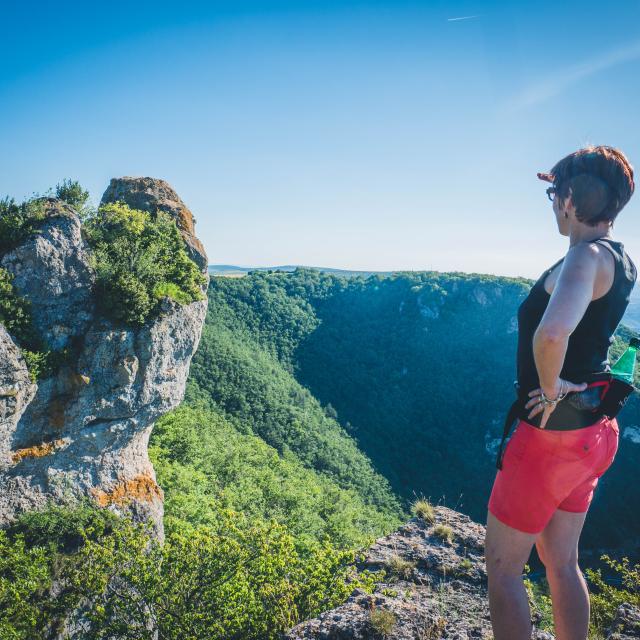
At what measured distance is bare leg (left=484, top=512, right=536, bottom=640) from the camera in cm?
209

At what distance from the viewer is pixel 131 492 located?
12.1 m

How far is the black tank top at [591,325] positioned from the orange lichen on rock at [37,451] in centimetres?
1213

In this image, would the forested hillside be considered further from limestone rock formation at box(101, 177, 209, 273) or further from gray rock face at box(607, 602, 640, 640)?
gray rock face at box(607, 602, 640, 640)

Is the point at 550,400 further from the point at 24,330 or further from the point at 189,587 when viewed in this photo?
the point at 24,330

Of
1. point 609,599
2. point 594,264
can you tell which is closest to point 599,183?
point 594,264

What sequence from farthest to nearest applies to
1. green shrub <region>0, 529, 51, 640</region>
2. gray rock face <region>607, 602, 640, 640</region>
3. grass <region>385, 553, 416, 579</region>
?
green shrub <region>0, 529, 51, 640</region>
grass <region>385, 553, 416, 579</region>
gray rock face <region>607, 602, 640, 640</region>

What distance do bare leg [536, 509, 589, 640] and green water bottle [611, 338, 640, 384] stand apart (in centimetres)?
82

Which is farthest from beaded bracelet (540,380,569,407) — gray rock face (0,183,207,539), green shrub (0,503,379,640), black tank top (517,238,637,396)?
gray rock face (0,183,207,539)

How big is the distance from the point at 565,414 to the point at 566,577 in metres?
1.03

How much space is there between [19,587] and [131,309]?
651 centimetres

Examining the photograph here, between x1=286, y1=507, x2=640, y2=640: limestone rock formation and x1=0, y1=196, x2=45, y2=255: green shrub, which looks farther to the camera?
x1=0, y1=196, x2=45, y2=255: green shrub

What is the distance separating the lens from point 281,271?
327ft

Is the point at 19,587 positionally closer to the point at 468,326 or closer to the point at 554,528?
the point at 554,528

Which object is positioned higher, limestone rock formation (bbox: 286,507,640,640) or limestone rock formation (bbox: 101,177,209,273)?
limestone rock formation (bbox: 101,177,209,273)
